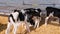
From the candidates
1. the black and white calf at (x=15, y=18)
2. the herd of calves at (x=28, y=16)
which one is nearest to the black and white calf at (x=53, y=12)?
the herd of calves at (x=28, y=16)

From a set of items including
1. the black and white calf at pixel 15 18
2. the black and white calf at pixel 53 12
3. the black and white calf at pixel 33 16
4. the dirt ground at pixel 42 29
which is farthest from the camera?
the black and white calf at pixel 53 12

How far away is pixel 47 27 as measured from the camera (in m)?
8.69

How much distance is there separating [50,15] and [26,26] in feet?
4.85

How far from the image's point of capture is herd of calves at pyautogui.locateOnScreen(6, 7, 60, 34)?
746cm

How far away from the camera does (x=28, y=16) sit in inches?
332

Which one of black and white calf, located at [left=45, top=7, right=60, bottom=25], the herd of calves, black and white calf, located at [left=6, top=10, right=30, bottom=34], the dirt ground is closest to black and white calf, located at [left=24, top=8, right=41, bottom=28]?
the herd of calves

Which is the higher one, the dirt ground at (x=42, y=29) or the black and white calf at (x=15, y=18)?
the black and white calf at (x=15, y=18)

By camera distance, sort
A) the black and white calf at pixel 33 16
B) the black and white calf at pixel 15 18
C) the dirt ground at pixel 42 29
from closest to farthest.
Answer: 1. the black and white calf at pixel 15 18
2. the dirt ground at pixel 42 29
3. the black and white calf at pixel 33 16

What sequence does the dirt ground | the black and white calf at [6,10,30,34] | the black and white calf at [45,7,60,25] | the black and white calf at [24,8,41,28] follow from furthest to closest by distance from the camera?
the black and white calf at [45,7,60,25]
the black and white calf at [24,8,41,28]
the dirt ground
the black and white calf at [6,10,30,34]

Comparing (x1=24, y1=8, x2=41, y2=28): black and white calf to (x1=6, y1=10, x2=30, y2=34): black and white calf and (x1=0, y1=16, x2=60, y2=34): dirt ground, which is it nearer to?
(x1=0, y1=16, x2=60, y2=34): dirt ground

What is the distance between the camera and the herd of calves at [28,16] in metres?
7.46

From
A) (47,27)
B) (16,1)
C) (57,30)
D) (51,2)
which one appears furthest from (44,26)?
(16,1)

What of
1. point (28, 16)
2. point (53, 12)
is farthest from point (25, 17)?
point (53, 12)

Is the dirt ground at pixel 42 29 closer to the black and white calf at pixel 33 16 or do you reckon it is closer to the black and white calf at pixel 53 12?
the black and white calf at pixel 33 16
